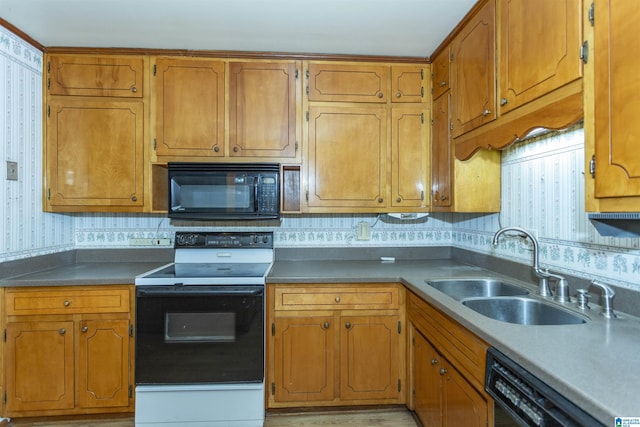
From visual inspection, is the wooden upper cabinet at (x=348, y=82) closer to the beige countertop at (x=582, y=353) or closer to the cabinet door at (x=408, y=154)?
the cabinet door at (x=408, y=154)

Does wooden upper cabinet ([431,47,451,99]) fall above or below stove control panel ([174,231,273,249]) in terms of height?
above

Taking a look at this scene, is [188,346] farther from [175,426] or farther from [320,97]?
[320,97]

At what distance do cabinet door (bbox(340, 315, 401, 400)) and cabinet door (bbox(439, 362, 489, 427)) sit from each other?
0.53 metres

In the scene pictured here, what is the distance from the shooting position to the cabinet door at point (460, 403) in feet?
3.96

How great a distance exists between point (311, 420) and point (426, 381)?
76 centimetres

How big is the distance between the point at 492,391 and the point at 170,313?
1656 mm

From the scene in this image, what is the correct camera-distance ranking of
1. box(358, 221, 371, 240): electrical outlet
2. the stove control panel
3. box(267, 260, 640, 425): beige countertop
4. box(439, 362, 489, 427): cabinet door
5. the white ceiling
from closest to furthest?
box(267, 260, 640, 425): beige countertop < box(439, 362, 489, 427): cabinet door < the white ceiling < the stove control panel < box(358, 221, 371, 240): electrical outlet

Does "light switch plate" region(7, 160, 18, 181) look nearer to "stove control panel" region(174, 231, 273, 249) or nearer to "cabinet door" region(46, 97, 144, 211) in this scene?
"cabinet door" region(46, 97, 144, 211)

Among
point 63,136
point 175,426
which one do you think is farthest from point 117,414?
point 63,136

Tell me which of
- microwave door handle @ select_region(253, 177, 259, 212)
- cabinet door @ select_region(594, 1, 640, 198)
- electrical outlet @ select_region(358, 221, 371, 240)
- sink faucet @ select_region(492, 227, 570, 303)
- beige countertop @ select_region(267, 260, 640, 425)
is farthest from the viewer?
electrical outlet @ select_region(358, 221, 371, 240)

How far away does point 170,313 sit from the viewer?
1.92 m

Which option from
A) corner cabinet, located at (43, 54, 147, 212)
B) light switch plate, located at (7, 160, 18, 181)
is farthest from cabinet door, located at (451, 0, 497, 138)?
light switch plate, located at (7, 160, 18, 181)

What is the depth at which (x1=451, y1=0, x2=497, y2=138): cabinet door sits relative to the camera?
1.61 metres

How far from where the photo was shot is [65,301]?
1.93 m
